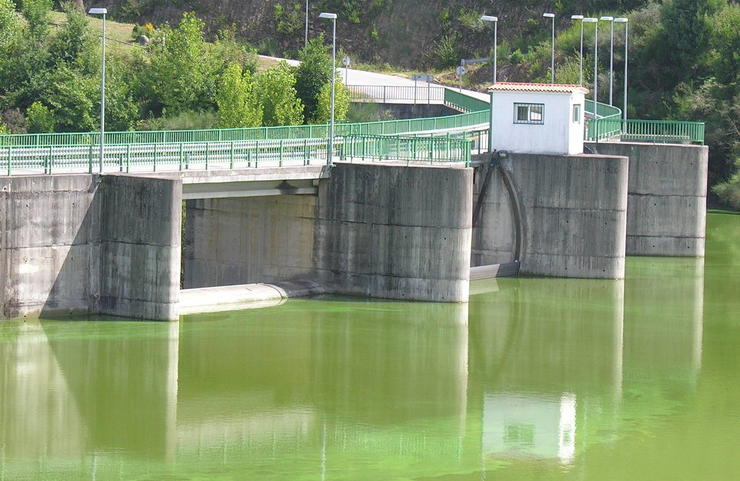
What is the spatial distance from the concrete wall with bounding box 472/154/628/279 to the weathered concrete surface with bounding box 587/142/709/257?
19.1ft

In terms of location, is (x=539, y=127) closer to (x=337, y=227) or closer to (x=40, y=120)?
(x=337, y=227)

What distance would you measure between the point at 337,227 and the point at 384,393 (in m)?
11.1

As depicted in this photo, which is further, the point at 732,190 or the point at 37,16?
the point at 37,16

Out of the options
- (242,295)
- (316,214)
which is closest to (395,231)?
(316,214)

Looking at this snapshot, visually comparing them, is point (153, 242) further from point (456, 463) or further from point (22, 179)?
point (456, 463)

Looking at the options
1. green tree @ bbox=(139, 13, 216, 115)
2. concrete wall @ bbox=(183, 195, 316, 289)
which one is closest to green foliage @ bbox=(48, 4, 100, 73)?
green tree @ bbox=(139, 13, 216, 115)

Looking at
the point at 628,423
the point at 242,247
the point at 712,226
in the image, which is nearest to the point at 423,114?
the point at 712,226

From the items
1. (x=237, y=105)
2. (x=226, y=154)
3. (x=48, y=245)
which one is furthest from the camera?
(x=237, y=105)

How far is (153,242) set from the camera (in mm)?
37156

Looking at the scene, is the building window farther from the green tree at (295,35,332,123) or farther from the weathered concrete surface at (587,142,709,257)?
the green tree at (295,35,332,123)

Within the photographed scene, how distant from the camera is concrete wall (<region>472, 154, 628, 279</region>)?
156 ft

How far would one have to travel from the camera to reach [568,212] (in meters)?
47.8

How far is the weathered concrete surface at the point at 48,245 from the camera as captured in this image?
36.5 meters

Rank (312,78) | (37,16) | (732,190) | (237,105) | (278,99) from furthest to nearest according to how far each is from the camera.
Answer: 1. (37,16)
2. (312,78)
3. (732,190)
4. (278,99)
5. (237,105)
